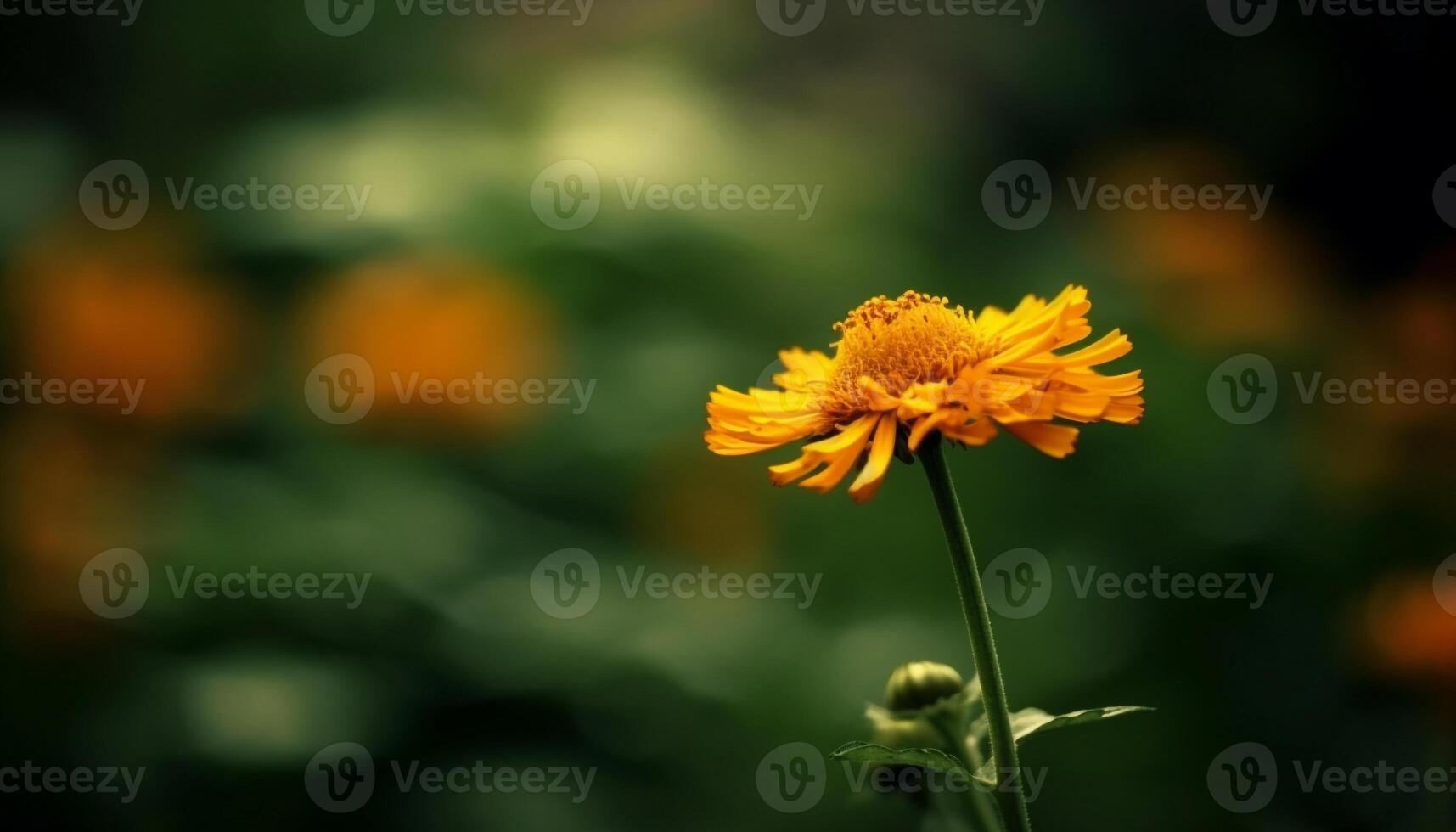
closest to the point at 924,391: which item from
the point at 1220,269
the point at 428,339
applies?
the point at 428,339

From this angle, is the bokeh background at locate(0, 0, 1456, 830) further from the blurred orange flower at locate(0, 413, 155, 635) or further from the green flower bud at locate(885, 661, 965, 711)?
the green flower bud at locate(885, 661, 965, 711)

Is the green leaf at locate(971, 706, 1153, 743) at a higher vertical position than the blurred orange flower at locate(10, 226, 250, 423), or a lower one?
lower

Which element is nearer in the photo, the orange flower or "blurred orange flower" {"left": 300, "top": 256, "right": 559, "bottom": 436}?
the orange flower

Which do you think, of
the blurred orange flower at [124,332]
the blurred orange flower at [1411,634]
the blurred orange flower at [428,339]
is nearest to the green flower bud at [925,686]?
the blurred orange flower at [1411,634]

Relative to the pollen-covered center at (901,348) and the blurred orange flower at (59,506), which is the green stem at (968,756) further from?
the blurred orange flower at (59,506)

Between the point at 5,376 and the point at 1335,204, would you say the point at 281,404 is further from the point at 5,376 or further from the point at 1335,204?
the point at 1335,204

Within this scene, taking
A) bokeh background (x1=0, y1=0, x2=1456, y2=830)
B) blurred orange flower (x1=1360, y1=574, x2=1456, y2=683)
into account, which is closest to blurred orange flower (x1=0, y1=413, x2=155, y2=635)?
bokeh background (x1=0, y1=0, x2=1456, y2=830)
